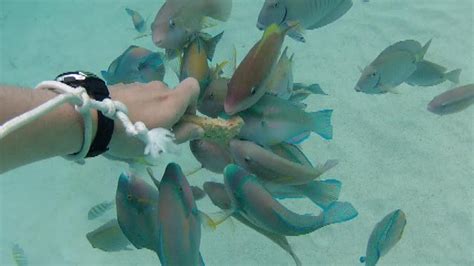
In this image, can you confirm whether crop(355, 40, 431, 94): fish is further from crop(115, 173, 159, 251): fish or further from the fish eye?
crop(115, 173, 159, 251): fish

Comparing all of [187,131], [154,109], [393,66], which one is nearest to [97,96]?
[154,109]

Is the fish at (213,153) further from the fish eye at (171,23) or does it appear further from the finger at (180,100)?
the fish eye at (171,23)

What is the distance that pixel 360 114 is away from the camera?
3.85 m

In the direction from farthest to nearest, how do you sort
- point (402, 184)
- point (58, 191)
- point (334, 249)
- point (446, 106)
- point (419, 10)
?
point (419, 10) → point (58, 191) → point (402, 184) → point (334, 249) → point (446, 106)

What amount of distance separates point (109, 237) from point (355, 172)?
2.03 meters

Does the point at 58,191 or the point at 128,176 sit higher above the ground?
the point at 128,176

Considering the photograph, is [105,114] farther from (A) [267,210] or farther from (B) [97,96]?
(A) [267,210]

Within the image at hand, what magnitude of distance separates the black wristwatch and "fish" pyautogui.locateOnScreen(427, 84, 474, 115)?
2145mm

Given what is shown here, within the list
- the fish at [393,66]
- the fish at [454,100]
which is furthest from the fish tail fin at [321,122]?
the fish at [454,100]

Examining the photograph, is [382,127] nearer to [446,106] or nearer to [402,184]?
[402,184]

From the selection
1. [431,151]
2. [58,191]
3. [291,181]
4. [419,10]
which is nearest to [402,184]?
[431,151]

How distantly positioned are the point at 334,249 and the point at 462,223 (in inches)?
34.0

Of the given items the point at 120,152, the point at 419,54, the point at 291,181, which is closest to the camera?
the point at 120,152

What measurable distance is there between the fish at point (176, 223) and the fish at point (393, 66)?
148cm
